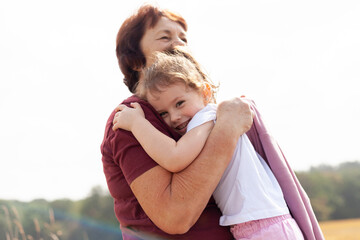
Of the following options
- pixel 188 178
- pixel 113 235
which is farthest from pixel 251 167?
pixel 113 235

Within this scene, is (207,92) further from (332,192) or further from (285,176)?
(332,192)

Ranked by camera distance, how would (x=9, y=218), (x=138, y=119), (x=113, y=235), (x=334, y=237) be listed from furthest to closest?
(x=113, y=235), (x=334, y=237), (x=9, y=218), (x=138, y=119)

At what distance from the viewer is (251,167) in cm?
234

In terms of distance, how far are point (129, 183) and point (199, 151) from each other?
388mm

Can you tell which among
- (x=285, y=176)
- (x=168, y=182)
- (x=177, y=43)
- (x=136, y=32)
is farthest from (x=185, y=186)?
(x=136, y=32)

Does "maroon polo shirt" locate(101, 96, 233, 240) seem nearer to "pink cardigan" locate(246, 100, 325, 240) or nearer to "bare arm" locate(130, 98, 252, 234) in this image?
"bare arm" locate(130, 98, 252, 234)

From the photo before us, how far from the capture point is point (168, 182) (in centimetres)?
226

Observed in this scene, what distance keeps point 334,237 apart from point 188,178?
955 inches

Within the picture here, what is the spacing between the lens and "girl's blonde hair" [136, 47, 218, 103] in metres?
2.52

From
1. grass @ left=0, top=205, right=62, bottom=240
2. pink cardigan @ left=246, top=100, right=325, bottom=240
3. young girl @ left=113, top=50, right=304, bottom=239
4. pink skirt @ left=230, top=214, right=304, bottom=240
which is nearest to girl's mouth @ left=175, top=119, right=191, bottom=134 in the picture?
young girl @ left=113, top=50, right=304, bottom=239

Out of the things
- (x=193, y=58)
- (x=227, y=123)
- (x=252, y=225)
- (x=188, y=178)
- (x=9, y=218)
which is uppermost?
(x=193, y=58)

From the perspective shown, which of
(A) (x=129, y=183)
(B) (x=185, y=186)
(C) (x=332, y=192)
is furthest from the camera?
(C) (x=332, y=192)

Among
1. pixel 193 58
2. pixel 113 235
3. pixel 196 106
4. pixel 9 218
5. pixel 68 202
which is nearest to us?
pixel 196 106

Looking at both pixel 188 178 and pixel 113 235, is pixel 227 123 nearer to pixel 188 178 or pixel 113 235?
pixel 188 178
